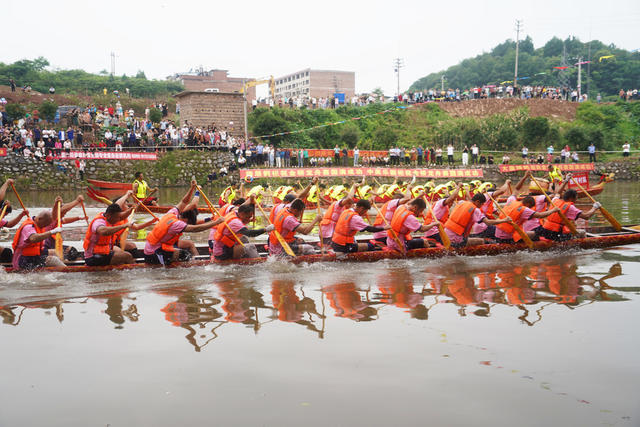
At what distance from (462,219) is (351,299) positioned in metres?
3.33

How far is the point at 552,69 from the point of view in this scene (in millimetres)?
66312

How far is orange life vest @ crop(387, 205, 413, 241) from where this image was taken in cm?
891

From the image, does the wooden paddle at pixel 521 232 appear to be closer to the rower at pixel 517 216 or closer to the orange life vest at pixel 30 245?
the rower at pixel 517 216

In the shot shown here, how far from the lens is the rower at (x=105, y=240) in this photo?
25.1 ft

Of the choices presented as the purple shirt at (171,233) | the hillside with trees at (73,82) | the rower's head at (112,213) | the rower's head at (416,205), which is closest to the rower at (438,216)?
the rower's head at (416,205)

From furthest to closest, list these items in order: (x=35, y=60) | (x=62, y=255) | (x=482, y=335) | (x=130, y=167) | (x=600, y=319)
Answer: (x=35, y=60) → (x=130, y=167) → (x=62, y=255) → (x=600, y=319) → (x=482, y=335)

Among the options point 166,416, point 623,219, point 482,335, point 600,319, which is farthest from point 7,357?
point 623,219

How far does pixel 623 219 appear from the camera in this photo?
15.2 m

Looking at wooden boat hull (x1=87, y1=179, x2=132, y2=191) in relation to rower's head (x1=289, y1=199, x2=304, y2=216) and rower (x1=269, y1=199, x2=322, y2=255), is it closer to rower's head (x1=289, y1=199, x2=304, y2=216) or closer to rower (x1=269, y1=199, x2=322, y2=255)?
rower (x1=269, y1=199, x2=322, y2=255)

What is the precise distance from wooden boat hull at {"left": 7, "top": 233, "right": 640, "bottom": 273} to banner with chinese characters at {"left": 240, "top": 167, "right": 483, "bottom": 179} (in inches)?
587

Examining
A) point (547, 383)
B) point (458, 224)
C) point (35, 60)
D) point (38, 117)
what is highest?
point (35, 60)

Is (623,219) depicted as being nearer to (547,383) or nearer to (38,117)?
(547,383)

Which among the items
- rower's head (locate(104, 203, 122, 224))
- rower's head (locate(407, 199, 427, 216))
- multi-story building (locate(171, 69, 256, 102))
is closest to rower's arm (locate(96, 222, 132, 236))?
rower's head (locate(104, 203, 122, 224))

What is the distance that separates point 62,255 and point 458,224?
6.66 meters
